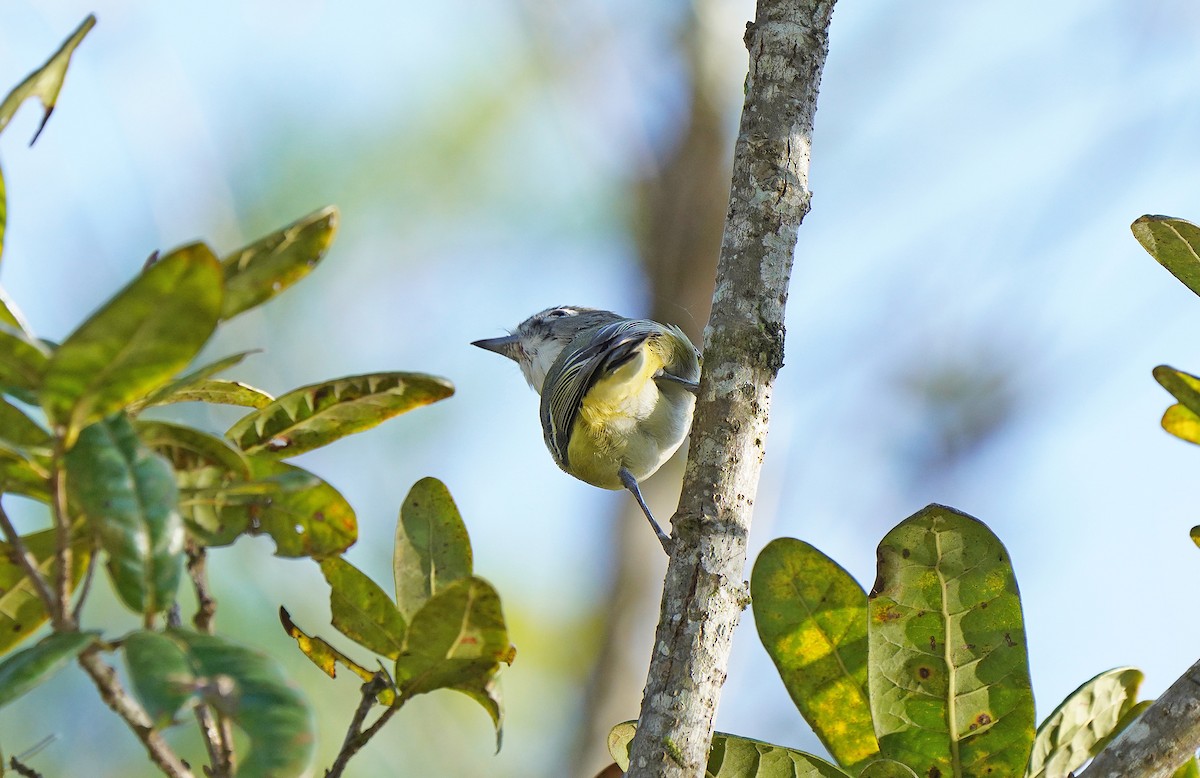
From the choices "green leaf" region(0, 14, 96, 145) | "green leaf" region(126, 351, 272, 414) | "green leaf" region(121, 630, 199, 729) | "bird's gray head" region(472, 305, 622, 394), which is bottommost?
"green leaf" region(121, 630, 199, 729)

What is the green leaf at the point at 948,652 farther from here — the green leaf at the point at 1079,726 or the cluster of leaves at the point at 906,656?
the green leaf at the point at 1079,726

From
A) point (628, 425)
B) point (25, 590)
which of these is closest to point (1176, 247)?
point (25, 590)

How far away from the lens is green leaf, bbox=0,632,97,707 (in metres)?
0.74

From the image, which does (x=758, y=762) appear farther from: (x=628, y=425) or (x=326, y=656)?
(x=628, y=425)

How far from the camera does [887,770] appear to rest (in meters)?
1.15

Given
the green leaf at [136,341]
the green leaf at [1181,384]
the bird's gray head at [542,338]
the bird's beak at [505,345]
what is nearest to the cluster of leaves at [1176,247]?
the green leaf at [1181,384]

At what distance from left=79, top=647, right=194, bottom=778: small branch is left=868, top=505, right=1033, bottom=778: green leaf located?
80 cm

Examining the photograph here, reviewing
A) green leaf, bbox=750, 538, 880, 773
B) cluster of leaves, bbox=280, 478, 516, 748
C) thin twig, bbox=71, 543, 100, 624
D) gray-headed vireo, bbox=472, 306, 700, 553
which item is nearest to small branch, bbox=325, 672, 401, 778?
cluster of leaves, bbox=280, 478, 516, 748

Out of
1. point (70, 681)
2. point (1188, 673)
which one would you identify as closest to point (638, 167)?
point (70, 681)

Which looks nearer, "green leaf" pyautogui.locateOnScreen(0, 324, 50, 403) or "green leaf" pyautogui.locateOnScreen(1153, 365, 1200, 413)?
"green leaf" pyautogui.locateOnScreen(0, 324, 50, 403)

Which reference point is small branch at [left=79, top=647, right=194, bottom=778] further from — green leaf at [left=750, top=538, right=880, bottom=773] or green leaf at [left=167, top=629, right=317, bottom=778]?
green leaf at [left=750, top=538, right=880, bottom=773]

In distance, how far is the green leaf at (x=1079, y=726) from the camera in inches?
53.0

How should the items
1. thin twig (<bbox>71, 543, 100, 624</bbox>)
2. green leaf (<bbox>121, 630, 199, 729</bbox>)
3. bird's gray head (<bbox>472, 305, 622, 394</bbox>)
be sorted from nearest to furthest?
green leaf (<bbox>121, 630, 199, 729</bbox>) → thin twig (<bbox>71, 543, 100, 624</bbox>) → bird's gray head (<bbox>472, 305, 622, 394</bbox>)

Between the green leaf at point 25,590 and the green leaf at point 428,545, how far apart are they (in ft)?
1.11
